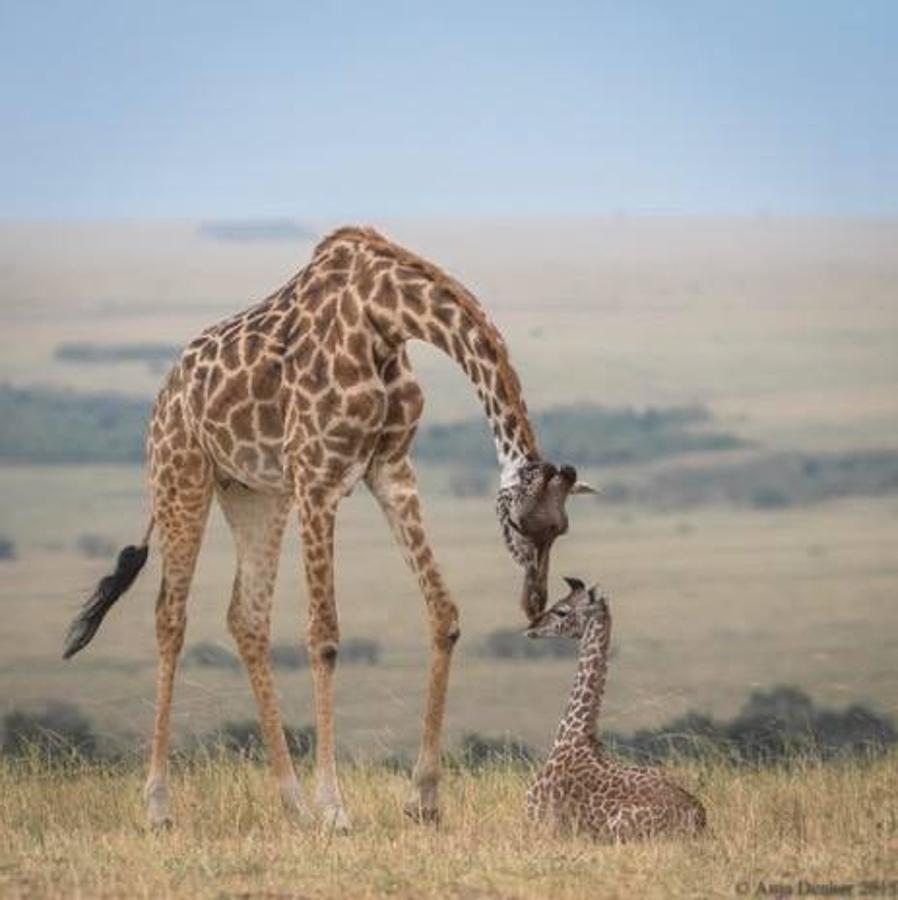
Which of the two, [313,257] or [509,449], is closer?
[509,449]

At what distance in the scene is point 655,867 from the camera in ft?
41.0

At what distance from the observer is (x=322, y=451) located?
47.1ft

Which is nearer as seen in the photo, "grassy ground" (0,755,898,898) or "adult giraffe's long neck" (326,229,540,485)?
"grassy ground" (0,755,898,898)

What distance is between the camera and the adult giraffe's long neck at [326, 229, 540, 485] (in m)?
13.8

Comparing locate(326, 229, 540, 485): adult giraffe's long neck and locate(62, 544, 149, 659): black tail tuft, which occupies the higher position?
locate(326, 229, 540, 485): adult giraffe's long neck

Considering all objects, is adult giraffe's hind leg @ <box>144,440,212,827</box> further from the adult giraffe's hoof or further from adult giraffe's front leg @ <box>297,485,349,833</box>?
the adult giraffe's hoof

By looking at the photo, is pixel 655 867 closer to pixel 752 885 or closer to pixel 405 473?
pixel 752 885

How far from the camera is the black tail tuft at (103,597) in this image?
15938 mm

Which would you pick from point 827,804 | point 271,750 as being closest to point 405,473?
point 271,750

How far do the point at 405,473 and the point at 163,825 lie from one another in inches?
83.4

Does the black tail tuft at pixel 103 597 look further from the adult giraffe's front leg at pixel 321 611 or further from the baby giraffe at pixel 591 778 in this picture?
the baby giraffe at pixel 591 778

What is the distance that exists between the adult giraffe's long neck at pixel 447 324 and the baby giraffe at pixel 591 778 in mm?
828

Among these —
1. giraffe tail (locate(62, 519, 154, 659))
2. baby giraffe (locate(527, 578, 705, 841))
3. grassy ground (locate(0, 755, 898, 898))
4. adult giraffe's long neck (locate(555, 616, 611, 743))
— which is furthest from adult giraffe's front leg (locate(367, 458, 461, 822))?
giraffe tail (locate(62, 519, 154, 659))

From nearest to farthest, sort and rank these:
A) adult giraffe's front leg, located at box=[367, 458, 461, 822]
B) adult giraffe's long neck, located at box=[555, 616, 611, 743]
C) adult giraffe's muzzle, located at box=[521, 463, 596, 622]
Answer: adult giraffe's muzzle, located at box=[521, 463, 596, 622]
adult giraffe's long neck, located at box=[555, 616, 611, 743]
adult giraffe's front leg, located at box=[367, 458, 461, 822]
